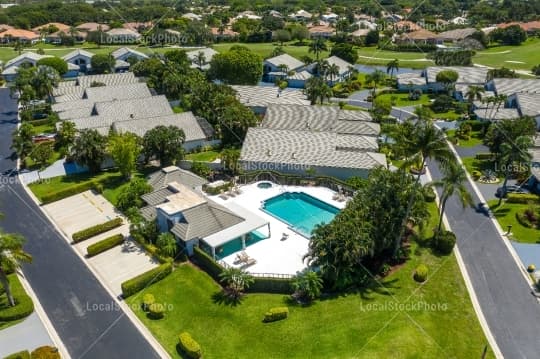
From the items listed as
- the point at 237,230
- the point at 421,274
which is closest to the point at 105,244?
the point at 237,230

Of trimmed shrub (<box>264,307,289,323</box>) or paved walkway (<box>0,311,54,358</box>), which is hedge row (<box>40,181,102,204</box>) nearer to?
paved walkway (<box>0,311,54,358</box>)

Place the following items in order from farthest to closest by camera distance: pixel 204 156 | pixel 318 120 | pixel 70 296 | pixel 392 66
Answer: pixel 392 66 < pixel 318 120 < pixel 204 156 < pixel 70 296

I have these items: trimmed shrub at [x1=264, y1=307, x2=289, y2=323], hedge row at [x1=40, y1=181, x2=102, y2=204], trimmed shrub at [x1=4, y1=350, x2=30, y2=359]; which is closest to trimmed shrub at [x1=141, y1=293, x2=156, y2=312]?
trimmed shrub at [x1=4, y1=350, x2=30, y2=359]

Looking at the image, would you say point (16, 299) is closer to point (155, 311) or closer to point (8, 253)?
point (8, 253)

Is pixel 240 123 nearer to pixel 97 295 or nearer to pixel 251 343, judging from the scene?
pixel 97 295

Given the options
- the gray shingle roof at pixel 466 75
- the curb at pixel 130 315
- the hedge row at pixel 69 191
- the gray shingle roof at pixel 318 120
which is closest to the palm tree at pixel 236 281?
the curb at pixel 130 315

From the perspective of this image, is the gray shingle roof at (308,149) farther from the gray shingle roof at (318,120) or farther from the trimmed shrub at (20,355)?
the trimmed shrub at (20,355)

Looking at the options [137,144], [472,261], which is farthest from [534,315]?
[137,144]
